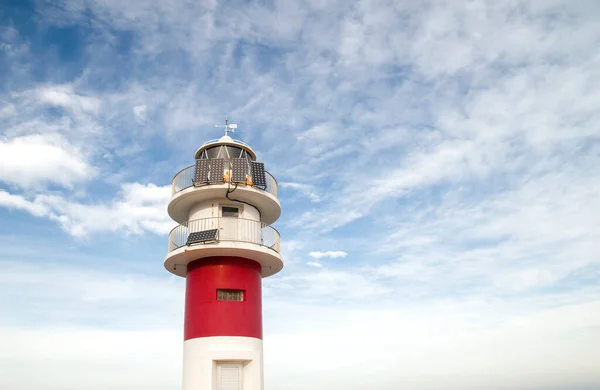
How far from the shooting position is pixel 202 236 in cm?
2073

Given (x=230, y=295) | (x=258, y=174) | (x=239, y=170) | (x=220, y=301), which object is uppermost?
(x=258, y=174)

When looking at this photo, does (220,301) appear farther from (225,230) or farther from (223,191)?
(223,191)

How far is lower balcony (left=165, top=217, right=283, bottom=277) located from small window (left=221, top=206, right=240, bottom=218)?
27.6 inches

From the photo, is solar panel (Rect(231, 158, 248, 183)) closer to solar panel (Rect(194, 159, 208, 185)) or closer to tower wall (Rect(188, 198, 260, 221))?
solar panel (Rect(194, 159, 208, 185))

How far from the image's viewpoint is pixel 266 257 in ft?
71.8

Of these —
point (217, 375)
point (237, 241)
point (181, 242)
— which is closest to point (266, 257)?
point (237, 241)

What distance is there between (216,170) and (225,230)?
2.51 m

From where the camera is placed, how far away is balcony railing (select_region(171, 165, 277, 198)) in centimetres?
2217

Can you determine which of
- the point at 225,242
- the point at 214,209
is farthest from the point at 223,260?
the point at 214,209

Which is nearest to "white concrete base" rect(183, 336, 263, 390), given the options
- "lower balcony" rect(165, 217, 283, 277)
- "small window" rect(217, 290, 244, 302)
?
"small window" rect(217, 290, 244, 302)

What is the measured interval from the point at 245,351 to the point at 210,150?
8.85 meters

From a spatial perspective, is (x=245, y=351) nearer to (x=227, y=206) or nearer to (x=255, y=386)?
A: (x=255, y=386)

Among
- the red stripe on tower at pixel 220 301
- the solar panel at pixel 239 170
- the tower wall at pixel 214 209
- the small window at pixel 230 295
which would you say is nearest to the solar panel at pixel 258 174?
the solar panel at pixel 239 170

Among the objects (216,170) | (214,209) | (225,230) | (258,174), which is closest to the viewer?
(225,230)
